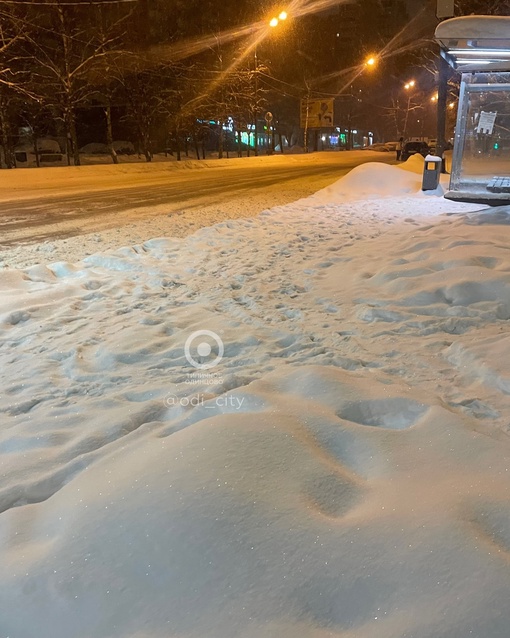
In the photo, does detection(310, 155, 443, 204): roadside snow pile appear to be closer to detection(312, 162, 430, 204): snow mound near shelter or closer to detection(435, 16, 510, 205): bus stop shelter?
detection(312, 162, 430, 204): snow mound near shelter

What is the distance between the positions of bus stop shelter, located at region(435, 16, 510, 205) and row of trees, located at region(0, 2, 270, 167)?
18982mm

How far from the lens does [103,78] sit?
31016 mm

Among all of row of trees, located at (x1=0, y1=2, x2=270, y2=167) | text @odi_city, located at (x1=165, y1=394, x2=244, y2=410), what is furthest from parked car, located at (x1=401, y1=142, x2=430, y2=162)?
text @odi_city, located at (x1=165, y1=394, x2=244, y2=410)

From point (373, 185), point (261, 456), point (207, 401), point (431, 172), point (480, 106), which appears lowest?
point (207, 401)

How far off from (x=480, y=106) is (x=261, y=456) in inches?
475

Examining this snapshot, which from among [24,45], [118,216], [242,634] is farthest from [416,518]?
[24,45]

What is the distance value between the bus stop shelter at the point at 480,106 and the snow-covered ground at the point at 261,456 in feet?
12.7

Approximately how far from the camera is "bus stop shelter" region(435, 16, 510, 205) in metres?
7.74

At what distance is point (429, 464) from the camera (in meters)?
2.54

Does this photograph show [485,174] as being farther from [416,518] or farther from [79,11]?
[79,11]

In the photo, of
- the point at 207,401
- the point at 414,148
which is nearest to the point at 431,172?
the point at 207,401

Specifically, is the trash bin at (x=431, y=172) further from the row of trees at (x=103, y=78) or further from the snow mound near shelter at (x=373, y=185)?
the row of trees at (x=103, y=78)

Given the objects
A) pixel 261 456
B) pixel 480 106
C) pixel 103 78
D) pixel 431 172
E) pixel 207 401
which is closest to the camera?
pixel 261 456

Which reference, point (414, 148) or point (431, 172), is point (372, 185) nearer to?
point (431, 172)
